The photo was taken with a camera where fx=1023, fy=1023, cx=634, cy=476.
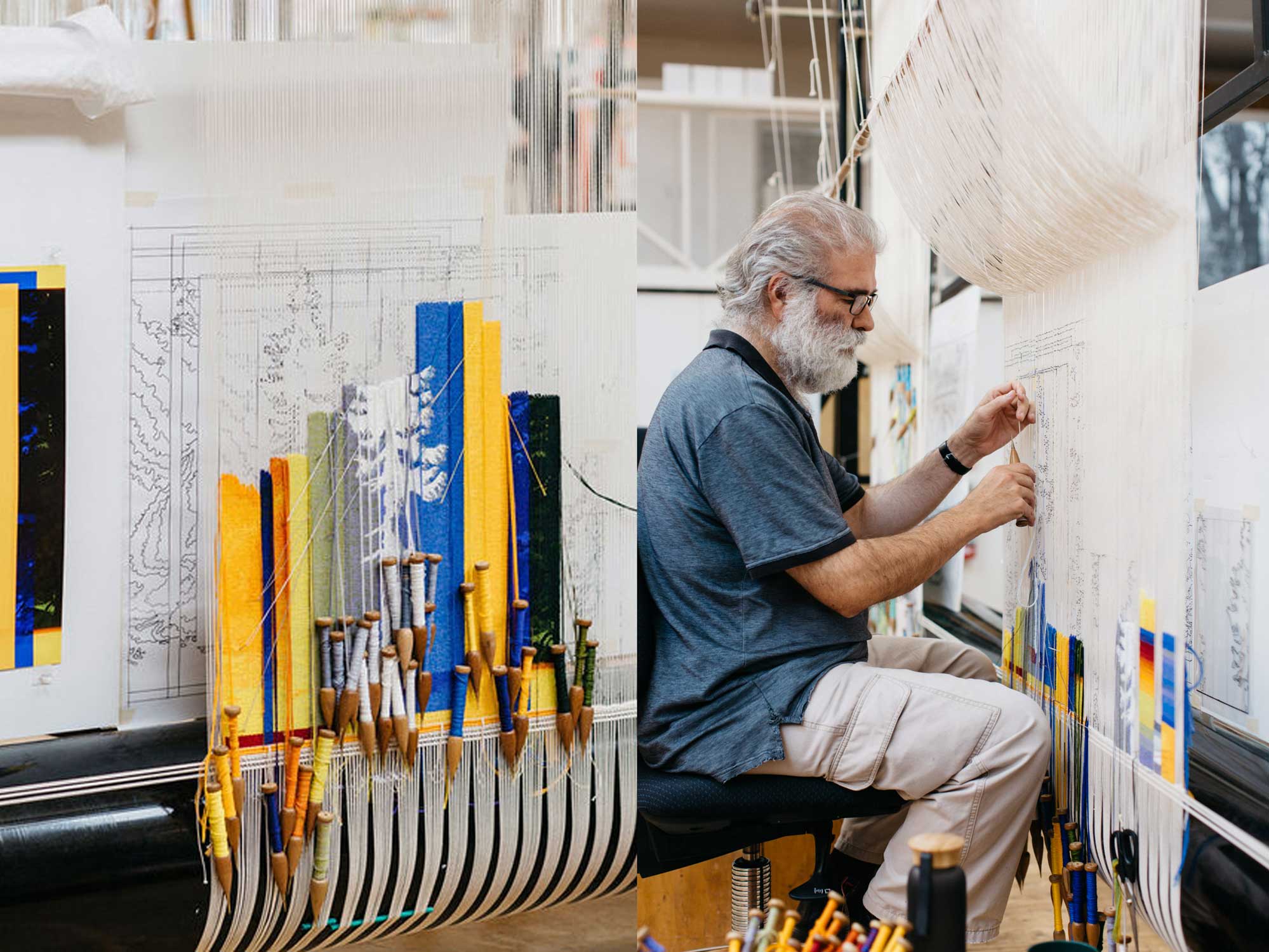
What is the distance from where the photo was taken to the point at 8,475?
117 centimetres

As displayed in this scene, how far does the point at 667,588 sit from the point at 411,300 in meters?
0.61

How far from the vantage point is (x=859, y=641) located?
5.28 ft

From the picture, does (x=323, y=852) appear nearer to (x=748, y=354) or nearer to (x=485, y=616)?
(x=485, y=616)

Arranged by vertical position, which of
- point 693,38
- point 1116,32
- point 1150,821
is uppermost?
point 693,38

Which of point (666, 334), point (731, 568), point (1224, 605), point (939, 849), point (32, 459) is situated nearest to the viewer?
point (939, 849)

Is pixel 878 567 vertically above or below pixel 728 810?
above

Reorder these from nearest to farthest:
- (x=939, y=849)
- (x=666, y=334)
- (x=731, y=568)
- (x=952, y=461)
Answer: (x=939, y=849) → (x=731, y=568) → (x=952, y=461) → (x=666, y=334)

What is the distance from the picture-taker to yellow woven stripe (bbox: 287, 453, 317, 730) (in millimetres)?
1226

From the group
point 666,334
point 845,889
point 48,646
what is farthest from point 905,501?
point 666,334

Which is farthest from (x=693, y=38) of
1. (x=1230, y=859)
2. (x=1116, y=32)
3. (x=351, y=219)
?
(x=1230, y=859)

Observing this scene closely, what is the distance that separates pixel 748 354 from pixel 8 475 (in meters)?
1.04

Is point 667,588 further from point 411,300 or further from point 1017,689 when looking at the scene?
point 1017,689

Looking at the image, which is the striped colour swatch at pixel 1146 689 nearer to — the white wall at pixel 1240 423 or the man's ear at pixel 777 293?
the white wall at pixel 1240 423

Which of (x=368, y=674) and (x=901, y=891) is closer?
(x=368, y=674)
